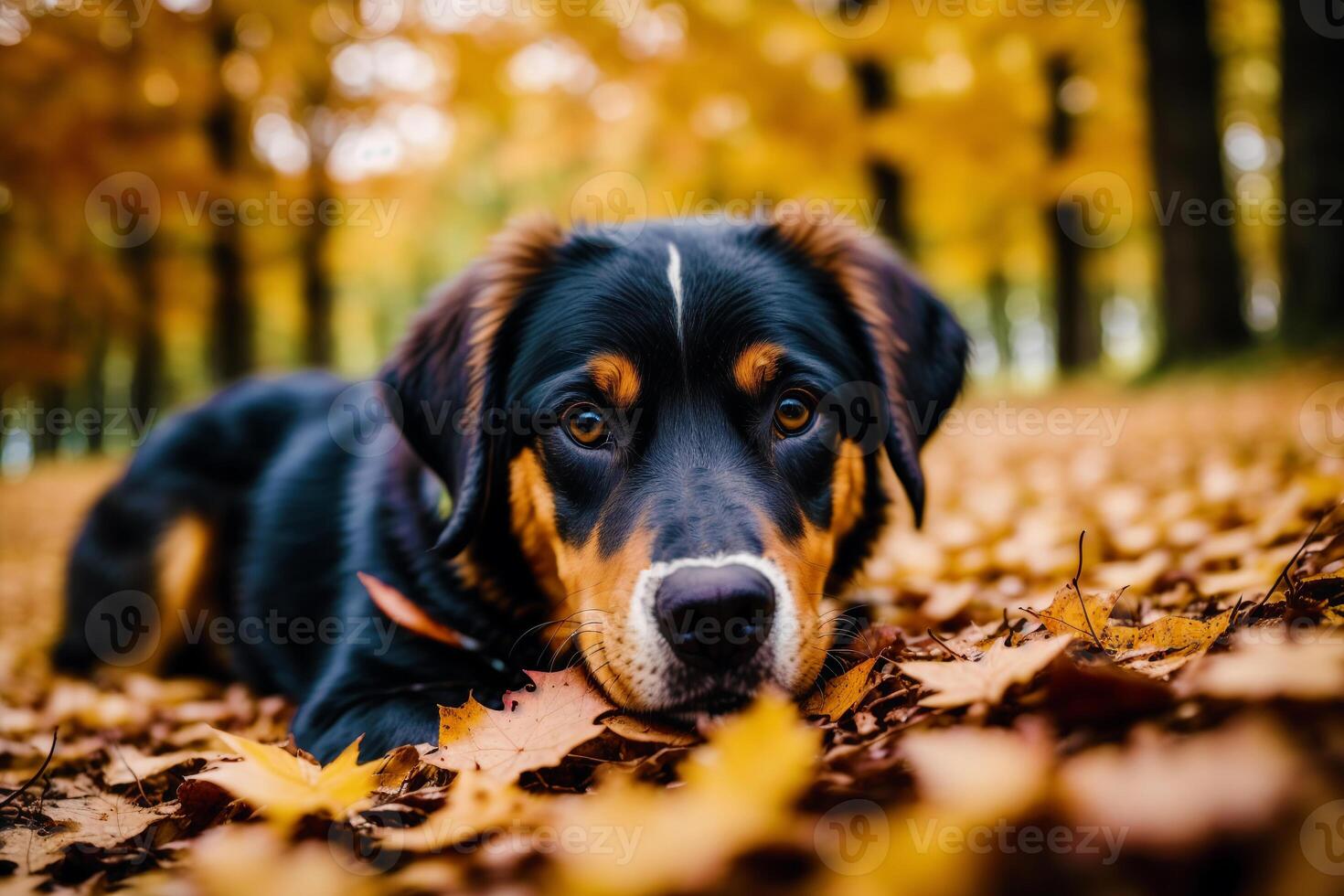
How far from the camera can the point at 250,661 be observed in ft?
12.6

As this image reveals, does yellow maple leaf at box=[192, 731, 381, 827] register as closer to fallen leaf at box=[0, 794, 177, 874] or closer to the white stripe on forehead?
fallen leaf at box=[0, 794, 177, 874]

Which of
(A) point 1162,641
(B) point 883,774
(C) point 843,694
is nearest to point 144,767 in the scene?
(C) point 843,694

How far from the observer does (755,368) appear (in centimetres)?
254

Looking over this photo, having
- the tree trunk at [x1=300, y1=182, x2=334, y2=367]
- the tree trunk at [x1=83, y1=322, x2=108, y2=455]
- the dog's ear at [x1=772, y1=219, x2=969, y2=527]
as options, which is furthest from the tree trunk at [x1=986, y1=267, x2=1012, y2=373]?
the tree trunk at [x1=83, y1=322, x2=108, y2=455]

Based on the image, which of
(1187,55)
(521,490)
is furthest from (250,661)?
(1187,55)

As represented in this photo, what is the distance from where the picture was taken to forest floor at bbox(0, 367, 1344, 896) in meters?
0.97

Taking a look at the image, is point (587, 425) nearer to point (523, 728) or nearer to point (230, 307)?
point (523, 728)

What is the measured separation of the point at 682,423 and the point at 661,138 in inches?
445

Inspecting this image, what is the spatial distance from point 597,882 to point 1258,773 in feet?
2.55

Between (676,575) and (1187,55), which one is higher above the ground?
(1187,55)

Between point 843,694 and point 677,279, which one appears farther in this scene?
point 677,279

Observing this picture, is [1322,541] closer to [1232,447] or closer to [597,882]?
[597,882]

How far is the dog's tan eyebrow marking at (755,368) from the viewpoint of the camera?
2.53 metres

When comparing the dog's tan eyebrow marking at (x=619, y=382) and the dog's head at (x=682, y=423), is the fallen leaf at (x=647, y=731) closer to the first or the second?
the dog's head at (x=682, y=423)
